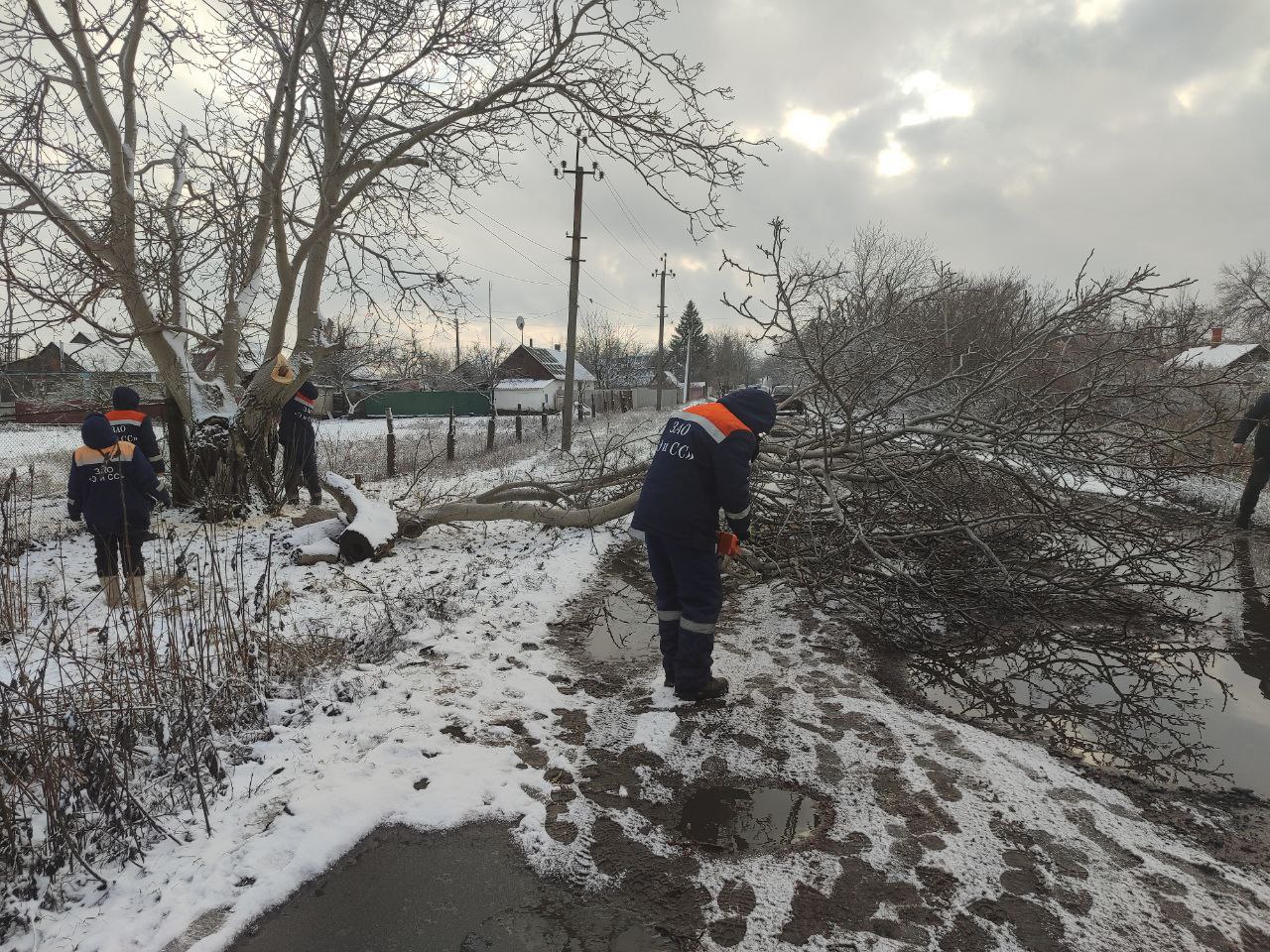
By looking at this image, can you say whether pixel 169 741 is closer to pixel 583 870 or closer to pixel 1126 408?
pixel 583 870

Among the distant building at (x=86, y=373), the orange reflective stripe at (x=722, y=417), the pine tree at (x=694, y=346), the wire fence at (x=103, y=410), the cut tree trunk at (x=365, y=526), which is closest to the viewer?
the orange reflective stripe at (x=722, y=417)

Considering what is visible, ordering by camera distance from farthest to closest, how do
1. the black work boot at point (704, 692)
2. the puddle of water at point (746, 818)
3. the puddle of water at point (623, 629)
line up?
the puddle of water at point (623, 629) < the black work boot at point (704, 692) < the puddle of water at point (746, 818)

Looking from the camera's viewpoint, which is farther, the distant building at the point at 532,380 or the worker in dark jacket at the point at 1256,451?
the distant building at the point at 532,380

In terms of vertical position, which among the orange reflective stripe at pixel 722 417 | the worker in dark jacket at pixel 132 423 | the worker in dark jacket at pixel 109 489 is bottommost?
the worker in dark jacket at pixel 109 489

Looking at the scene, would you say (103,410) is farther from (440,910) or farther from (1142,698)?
(1142,698)

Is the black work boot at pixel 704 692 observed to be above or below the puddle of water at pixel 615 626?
above

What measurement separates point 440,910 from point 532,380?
154 ft

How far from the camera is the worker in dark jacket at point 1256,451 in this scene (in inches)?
292

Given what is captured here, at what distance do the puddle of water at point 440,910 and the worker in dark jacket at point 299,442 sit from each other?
7.05 meters

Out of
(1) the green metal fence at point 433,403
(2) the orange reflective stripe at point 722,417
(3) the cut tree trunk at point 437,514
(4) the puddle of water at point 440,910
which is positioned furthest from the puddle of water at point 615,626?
(1) the green metal fence at point 433,403

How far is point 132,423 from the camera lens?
6.08 metres

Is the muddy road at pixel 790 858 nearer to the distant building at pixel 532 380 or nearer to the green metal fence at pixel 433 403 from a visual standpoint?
the green metal fence at pixel 433 403

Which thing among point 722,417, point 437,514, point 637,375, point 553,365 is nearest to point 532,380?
point 553,365

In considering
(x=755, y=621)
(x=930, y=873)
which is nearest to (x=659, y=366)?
(x=755, y=621)
